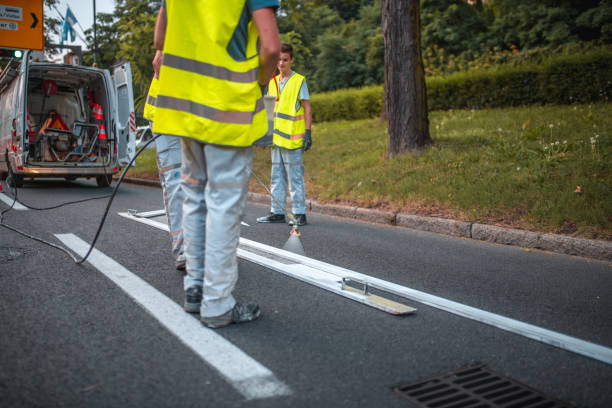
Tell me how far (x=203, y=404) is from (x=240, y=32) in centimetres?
175

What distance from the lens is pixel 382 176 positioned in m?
8.30

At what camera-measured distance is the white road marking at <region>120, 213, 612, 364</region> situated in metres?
2.58

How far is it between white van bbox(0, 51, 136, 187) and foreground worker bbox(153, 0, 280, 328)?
8.50m

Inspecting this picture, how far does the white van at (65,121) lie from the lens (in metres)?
10.1

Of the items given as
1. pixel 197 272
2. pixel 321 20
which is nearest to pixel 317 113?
pixel 197 272

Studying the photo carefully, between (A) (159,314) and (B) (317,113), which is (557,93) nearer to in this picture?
(B) (317,113)

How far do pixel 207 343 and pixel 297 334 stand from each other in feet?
1.53

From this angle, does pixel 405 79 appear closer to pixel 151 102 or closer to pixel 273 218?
pixel 273 218

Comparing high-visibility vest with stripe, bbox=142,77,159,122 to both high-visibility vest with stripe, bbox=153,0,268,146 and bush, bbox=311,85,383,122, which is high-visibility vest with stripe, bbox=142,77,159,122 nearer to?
high-visibility vest with stripe, bbox=153,0,268,146

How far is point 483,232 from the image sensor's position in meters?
5.69

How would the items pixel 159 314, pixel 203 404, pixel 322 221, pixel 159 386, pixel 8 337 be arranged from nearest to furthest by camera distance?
pixel 203 404 → pixel 159 386 → pixel 8 337 → pixel 159 314 → pixel 322 221

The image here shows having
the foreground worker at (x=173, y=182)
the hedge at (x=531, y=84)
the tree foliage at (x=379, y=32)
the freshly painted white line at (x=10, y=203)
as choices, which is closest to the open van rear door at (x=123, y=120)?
the freshly painted white line at (x=10, y=203)

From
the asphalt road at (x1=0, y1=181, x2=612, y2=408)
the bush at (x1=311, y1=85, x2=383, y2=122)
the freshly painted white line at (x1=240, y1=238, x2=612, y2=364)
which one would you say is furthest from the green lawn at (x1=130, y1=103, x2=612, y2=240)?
the bush at (x1=311, y1=85, x2=383, y2=122)

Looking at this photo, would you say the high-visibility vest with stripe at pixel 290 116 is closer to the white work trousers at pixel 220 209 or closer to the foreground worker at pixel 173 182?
the foreground worker at pixel 173 182
